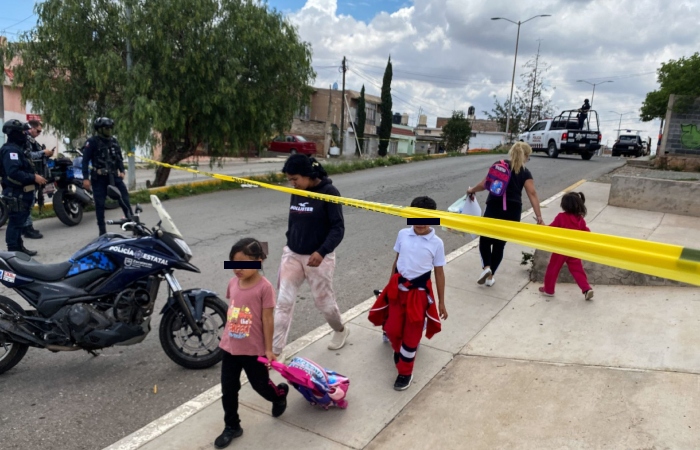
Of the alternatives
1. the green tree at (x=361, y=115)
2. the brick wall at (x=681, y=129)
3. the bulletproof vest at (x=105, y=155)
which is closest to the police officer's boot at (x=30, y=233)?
the bulletproof vest at (x=105, y=155)

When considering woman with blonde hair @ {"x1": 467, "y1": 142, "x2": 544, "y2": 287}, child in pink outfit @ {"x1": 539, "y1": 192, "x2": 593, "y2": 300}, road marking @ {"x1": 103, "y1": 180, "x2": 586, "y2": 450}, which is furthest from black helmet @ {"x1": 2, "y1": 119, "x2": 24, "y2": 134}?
child in pink outfit @ {"x1": 539, "y1": 192, "x2": 593, "y2": 300}

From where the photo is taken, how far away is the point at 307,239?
13.2 feet

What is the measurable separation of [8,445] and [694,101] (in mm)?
17875

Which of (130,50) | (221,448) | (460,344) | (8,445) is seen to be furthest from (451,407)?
(130,50)

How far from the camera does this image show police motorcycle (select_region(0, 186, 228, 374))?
381 cm

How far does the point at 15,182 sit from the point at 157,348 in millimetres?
3798

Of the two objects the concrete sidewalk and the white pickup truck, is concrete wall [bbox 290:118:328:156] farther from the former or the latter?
the concrete sidewalk

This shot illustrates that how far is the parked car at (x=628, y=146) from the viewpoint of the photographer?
33.0 metres

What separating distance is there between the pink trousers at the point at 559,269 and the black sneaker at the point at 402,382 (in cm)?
230

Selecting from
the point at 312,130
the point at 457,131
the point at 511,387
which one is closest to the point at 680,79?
the point at 511,387

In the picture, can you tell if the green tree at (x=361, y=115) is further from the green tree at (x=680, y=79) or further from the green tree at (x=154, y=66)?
→ the green tree at (x=154, y=66)

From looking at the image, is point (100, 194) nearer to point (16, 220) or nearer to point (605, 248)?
point (16, 220)

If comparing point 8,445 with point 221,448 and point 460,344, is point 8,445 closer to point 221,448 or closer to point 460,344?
point 221,448

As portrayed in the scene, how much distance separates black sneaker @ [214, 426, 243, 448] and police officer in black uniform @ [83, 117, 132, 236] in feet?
16.0
